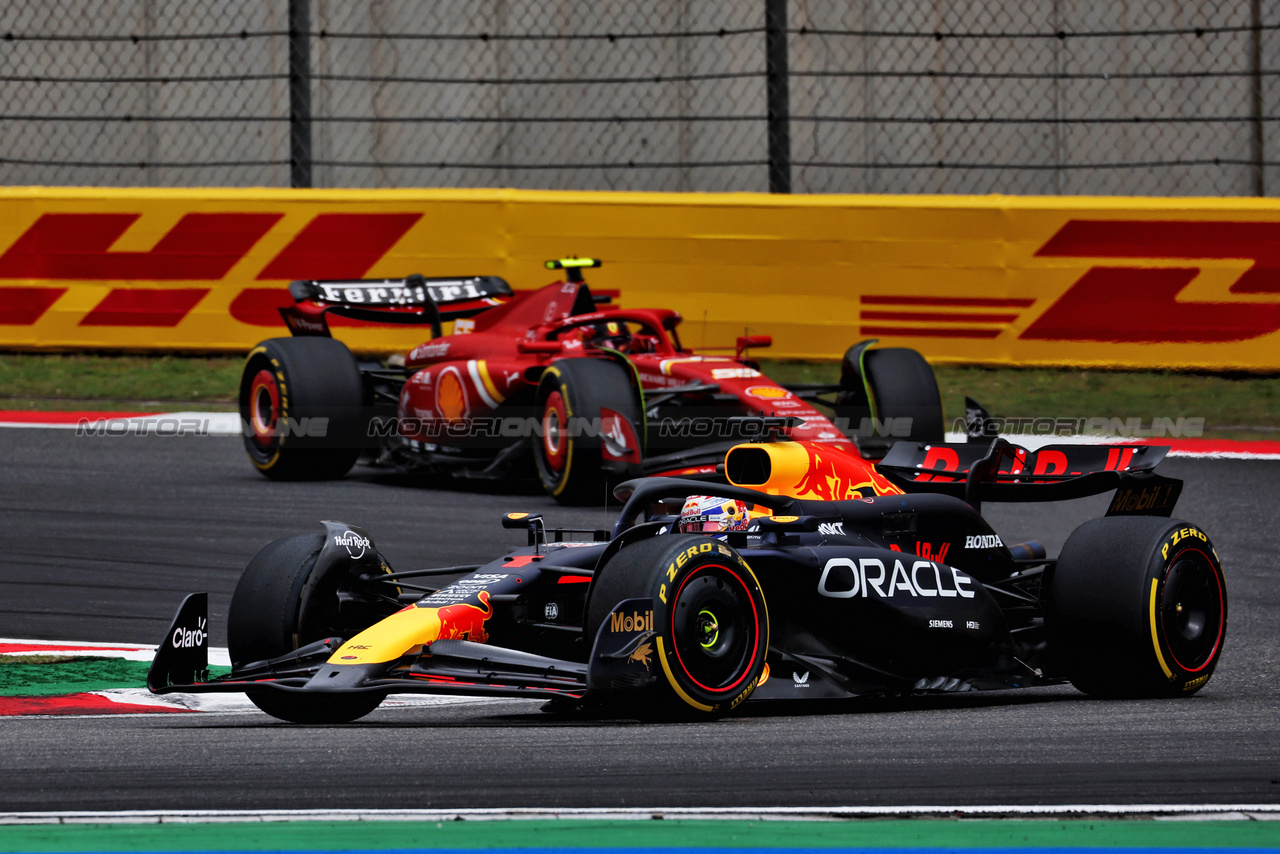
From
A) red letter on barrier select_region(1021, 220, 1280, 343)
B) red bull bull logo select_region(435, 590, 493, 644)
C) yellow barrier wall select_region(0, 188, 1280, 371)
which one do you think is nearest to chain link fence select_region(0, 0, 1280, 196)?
yellow barrier wall select_region(0, 188, 1280, 371)

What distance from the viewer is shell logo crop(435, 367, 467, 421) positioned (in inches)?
457

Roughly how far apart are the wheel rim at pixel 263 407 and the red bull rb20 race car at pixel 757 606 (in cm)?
595

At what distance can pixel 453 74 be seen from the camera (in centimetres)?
1770

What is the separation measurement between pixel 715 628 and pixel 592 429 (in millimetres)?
Answer: 5059

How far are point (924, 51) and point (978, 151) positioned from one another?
1.01 m

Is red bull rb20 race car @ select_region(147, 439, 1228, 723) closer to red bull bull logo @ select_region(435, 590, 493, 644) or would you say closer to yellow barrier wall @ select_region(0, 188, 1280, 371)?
red bull bull logo @ select_region(435, 590, 493, 644)

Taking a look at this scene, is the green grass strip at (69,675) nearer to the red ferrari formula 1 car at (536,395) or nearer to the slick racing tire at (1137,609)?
the slick racing tire at (1137,609)

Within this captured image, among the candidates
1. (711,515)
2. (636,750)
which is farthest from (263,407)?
(636,750)

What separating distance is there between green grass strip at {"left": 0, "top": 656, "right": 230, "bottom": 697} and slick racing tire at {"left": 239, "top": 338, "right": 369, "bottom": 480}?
4.81 meters

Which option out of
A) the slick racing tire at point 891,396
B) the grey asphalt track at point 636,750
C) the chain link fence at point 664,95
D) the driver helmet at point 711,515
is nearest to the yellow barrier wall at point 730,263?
the chain link fence at point 664,95

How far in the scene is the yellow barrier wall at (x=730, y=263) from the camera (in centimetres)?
1358

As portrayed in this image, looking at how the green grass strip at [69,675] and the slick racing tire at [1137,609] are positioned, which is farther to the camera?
the green grass strip at [69,675]

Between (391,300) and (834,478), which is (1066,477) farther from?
(391,300)

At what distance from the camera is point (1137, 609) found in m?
6.07
